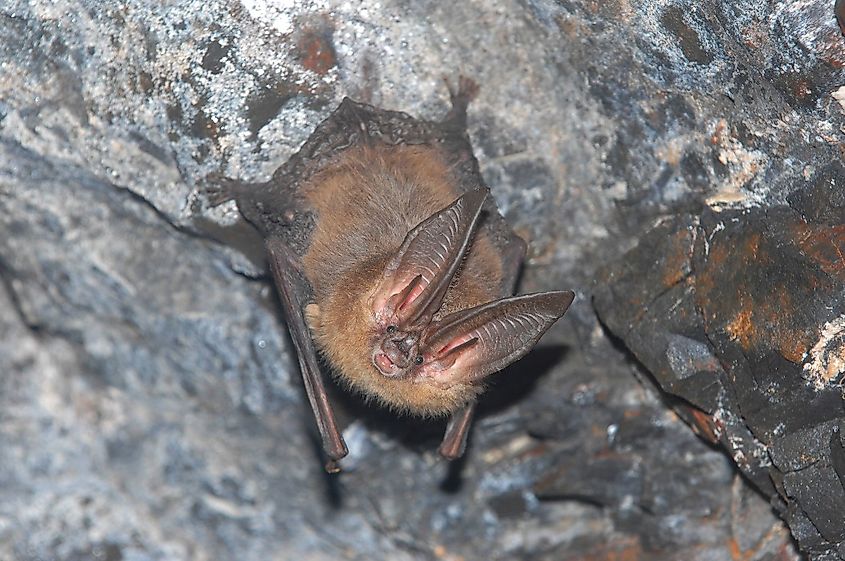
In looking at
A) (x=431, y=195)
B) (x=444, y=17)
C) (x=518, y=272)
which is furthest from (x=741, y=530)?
(x=444, y=17)

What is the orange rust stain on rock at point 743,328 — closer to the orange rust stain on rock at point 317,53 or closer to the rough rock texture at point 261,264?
the rough rock texture at point 261,264

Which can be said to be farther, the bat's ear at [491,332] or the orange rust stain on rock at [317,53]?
the orange rust stain on rock at [317,53]

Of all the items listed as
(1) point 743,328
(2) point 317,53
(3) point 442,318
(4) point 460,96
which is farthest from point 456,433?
(2) point 317,53

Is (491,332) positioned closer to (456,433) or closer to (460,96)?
(456,433)

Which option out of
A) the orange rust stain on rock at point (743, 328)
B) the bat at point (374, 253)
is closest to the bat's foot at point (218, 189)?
the bat at point (374, 253)

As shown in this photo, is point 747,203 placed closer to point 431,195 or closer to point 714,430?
point 714,430

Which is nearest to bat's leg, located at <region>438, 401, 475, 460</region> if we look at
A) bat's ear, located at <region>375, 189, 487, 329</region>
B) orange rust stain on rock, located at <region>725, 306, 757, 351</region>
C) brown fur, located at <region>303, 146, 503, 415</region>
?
brown fur, located at <region>303, 146, 503, 415</region>

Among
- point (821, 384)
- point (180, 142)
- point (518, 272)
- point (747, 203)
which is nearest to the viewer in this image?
point (821, 384)
